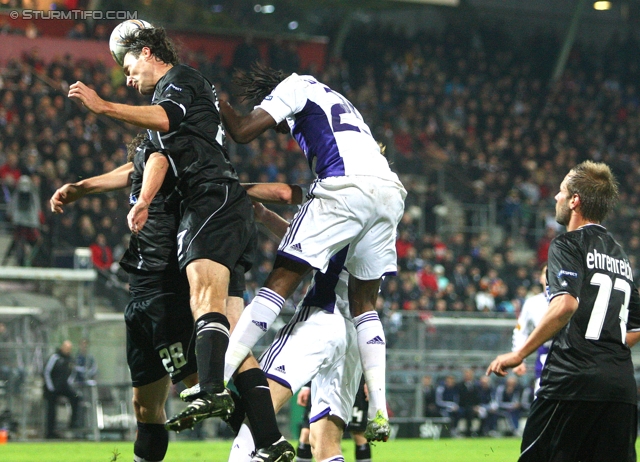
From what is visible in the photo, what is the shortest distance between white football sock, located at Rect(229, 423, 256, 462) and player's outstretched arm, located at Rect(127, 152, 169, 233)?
4.34ft

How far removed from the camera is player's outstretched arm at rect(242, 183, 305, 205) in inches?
251

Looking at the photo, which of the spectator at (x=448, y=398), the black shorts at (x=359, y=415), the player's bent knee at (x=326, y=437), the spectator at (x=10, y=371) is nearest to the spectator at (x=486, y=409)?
the spectator at (x=448, y=398)

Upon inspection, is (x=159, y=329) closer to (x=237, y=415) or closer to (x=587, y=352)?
(x=237, y=415)

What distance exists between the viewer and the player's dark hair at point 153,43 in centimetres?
577

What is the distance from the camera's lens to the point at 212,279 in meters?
5.33

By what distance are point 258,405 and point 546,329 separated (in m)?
1.63

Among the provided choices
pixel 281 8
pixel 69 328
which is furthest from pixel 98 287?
pixel 281 8

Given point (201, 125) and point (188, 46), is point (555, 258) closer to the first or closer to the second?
point (201, 125)

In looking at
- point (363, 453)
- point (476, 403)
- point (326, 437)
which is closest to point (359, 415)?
point (363, 453)

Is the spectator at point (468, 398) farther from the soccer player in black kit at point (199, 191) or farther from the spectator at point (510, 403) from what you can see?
the soccer player in black kit at point (199, 191)

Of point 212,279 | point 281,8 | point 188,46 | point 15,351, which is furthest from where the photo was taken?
point 281,8

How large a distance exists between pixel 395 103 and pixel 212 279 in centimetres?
2430

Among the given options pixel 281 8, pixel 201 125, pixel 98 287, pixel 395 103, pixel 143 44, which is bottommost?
pixel 98 287

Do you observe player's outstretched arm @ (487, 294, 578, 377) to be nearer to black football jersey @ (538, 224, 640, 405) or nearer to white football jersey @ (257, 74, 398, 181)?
black football jersey @ (538, 224, 640, 405)
